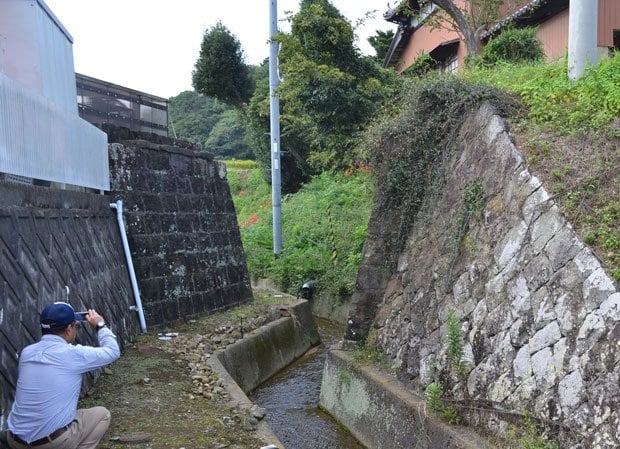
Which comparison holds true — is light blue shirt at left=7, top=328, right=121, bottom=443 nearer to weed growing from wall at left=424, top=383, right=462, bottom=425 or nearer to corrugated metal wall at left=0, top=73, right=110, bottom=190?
corrugated metal wall at left=0, top=73, right=110, bottom=190

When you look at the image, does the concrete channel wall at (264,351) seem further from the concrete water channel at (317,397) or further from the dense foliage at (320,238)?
the dense foliage at (320,238)

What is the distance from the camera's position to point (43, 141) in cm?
637

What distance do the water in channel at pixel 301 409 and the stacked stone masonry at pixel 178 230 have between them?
1.97 m

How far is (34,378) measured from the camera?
4148 mm

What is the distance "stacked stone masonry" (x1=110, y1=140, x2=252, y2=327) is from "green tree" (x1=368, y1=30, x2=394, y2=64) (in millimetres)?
18049

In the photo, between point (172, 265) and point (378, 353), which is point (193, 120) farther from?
A: point (378, 353)

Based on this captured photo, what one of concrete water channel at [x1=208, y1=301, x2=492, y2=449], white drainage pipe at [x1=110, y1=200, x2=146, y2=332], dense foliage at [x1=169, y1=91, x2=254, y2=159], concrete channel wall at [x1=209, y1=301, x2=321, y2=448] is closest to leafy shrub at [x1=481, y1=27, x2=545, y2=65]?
concrete channel wall at [x1=209, y1=301, x2=321, y2=448]

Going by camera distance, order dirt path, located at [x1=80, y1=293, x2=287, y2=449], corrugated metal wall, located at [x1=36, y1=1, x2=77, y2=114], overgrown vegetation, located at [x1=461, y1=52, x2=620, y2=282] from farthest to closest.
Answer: corrugated metal wall, located at [x1=36, y1=1, x2=77, y2=114] < dirt path, located at [x1=80, y1=293, x2=287, y2=449] < overgrown vegetation, located at [x1=461, y1=52, x2=620, y2=282]

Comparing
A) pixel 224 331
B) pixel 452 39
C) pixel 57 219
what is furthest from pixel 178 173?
pixel 452 39

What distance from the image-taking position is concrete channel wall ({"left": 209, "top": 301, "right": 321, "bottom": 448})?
8337 millimetres

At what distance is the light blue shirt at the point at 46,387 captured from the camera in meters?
4.13

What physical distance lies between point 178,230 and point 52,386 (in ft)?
23.1

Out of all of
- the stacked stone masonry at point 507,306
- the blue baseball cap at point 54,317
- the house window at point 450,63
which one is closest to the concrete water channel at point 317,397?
the stacked stone masonry at point 507,306

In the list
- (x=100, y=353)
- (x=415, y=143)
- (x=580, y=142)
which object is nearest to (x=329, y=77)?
(x=415, y=143)
